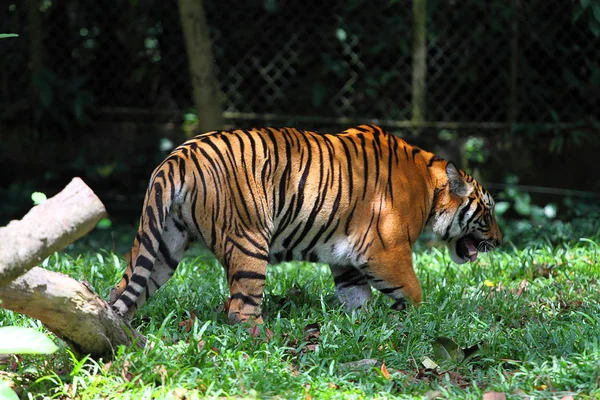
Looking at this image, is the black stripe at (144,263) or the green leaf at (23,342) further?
the black stripe at (144,263)

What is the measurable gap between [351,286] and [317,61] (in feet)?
15.1

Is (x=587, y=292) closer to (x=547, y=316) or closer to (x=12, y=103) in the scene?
(x=547, y=316)

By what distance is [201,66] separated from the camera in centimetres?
837

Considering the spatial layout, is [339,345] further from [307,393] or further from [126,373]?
[126,373]

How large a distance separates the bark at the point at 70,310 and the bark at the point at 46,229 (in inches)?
8.6

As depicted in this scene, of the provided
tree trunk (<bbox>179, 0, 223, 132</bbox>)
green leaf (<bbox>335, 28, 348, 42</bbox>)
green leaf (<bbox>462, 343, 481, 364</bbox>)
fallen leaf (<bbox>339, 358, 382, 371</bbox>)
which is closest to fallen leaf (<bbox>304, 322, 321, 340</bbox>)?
fallen leaf (<bbox>339, 358, 382, 371</bbox>)

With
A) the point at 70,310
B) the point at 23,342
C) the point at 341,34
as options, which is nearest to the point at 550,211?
the point at 341,34

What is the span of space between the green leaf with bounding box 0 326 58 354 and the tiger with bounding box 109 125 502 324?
1.07 metres

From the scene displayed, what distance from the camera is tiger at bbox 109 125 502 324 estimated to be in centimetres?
443

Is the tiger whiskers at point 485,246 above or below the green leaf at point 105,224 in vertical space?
above

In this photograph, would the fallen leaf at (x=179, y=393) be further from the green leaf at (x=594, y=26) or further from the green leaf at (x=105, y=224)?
the green leaf at (x=594, y=26)

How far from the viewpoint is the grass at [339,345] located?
12.0 feet

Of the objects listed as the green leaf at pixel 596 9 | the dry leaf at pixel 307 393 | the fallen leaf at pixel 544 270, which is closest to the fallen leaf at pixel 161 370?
the dry leaf at pixel 307 393

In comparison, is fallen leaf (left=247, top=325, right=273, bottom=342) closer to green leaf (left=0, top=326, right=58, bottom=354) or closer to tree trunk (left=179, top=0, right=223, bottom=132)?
green leaf (left=0, top=326, right=58, bottom=354)
